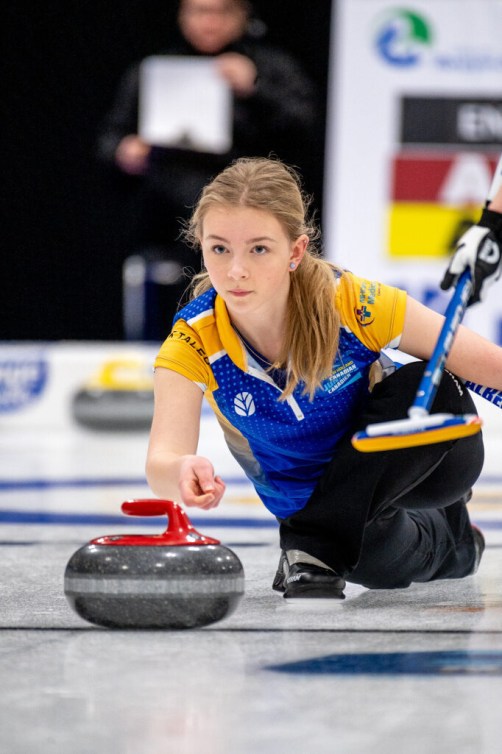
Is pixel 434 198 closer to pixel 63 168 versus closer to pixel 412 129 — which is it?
pixel 412 129

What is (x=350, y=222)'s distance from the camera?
814 cm

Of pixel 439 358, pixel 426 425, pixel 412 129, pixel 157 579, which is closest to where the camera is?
pixel 157 579

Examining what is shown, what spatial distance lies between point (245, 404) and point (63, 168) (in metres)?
6.95

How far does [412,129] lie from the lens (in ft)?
26.6

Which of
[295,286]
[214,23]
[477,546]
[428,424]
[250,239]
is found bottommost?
[477,546]

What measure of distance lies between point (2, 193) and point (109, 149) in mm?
1084

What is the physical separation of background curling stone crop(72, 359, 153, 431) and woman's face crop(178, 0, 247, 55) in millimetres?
2331

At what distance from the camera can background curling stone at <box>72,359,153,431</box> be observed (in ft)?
24.3

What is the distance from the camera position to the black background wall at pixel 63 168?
899 cm

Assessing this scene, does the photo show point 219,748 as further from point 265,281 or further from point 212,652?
point 265,281

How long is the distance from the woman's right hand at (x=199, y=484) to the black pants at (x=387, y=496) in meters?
0.42

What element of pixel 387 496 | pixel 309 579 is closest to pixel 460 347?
pixel 387 496

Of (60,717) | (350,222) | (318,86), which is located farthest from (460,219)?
(60,717)

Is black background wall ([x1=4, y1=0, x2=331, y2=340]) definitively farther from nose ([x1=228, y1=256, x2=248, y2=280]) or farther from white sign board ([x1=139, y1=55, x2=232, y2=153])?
nose ([x1=228, y1=256, x2=248, y2=280])
